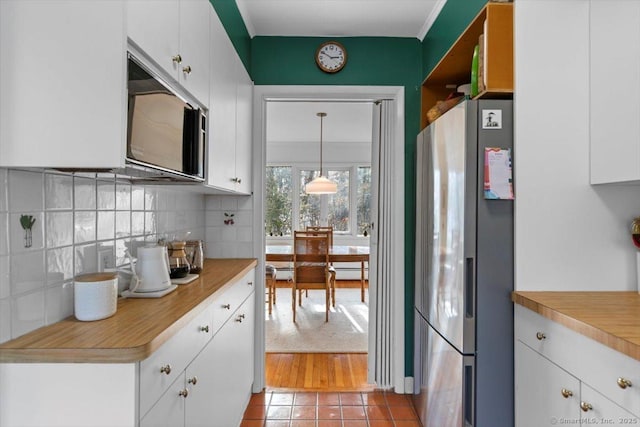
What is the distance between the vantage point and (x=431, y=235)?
1.99 metres

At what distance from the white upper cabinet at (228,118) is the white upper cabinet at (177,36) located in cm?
13

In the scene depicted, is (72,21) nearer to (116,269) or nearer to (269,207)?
(116,269)

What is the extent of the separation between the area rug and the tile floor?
2.62 feet

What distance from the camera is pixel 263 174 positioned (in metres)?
2.61

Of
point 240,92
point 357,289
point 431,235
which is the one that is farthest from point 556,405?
point 357,289

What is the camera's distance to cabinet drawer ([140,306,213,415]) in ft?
3.02

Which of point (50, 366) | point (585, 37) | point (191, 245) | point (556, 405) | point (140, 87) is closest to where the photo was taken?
point (50, 366)

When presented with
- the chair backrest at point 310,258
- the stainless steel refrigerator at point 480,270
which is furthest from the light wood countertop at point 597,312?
the chair backrest at point 310,258

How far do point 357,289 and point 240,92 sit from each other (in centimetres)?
429

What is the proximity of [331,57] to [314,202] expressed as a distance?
4.07 metres

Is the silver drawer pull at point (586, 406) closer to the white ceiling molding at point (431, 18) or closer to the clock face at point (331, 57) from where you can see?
the white ceiling molding at point (431, 18)

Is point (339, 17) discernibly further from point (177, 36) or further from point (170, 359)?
point (170, 359)

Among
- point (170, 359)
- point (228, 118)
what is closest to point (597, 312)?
point (170, 359)

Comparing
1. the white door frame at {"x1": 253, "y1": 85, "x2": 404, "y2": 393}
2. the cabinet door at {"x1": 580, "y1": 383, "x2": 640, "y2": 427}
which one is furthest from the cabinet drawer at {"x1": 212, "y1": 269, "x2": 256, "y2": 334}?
the cabinet door at {"x1": 580, "y1": 383, "x2": 640, "y2": 427}
